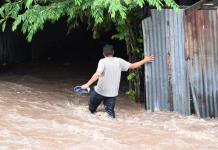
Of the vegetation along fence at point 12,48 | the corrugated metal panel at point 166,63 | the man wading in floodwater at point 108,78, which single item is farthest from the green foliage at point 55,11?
the vegetation along fence at point 12,48

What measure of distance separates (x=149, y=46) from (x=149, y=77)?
22.7 inches

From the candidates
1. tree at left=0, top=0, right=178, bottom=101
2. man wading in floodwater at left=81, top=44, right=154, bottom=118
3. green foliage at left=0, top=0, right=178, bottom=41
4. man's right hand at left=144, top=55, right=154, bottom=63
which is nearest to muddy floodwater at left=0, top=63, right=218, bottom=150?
man wading in floodwater at left=81, top=44, right=154, bottom=118

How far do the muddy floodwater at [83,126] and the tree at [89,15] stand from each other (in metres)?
1.25

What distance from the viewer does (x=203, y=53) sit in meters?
8.21

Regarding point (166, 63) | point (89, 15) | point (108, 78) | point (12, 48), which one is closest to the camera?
point (108, 78)

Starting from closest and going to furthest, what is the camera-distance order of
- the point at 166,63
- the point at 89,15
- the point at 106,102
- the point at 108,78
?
1. the point at 108,78
2. the point at 106,102
3. the point at 166,63
4. the point at 89,15

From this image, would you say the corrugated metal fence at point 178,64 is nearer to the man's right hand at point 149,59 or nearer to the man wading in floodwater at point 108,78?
the man's right hand at point 149,59

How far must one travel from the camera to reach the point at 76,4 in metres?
8.00

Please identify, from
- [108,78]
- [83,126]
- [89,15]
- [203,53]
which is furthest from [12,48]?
[203,53]

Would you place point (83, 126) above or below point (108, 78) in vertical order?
below

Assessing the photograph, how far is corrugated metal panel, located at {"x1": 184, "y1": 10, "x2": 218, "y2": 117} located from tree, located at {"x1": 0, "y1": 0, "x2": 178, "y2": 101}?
70 centimetres

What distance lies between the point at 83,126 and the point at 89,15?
7.77 ft

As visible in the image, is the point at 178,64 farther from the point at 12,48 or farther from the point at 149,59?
the point at 12,48

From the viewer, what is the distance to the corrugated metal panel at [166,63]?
328 inches
